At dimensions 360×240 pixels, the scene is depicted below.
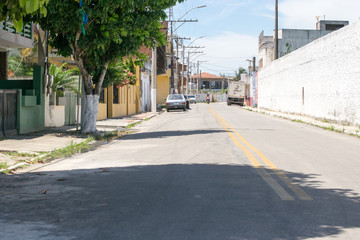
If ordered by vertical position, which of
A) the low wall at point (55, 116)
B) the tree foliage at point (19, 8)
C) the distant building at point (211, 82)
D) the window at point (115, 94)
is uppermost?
the distant building at point (211, 82)

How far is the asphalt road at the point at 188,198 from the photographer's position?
5.16 meters

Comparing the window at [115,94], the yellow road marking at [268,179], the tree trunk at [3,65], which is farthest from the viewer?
the window at [115,94]

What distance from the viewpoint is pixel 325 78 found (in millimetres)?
28094

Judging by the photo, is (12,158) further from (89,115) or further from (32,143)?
(89,115)

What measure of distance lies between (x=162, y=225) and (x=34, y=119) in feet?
47.4

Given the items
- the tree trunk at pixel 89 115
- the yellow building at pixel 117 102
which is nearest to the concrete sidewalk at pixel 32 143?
the tree trunk at pixel 89 115

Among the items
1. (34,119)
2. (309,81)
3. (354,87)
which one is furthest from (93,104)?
(309,81)

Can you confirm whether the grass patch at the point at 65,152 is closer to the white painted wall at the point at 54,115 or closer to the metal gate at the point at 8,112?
the metal gate at the point at 8,112

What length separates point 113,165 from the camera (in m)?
10.3

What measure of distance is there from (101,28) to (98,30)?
0.61m

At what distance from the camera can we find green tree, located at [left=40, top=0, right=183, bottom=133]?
51.6ft

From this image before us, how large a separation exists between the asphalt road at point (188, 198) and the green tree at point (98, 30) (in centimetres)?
584

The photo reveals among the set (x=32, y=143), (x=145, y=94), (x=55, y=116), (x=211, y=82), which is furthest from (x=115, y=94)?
(x=211, y=82)

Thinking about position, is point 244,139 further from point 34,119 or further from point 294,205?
point 294,205
